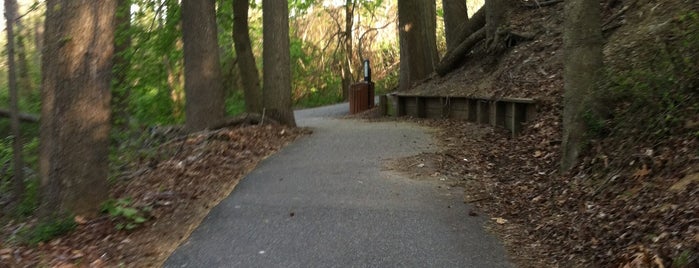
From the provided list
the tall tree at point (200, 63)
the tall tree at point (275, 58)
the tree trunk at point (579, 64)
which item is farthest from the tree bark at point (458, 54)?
the tree trunk at point (579, 64)

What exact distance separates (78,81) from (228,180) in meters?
2.71

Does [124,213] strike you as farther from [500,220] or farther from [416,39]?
[416,39]

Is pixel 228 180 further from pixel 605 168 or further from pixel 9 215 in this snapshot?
pixel 605 168

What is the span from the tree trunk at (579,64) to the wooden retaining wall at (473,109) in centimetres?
263

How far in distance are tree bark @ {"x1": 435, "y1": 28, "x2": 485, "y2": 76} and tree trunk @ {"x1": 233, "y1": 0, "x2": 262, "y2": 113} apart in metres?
4.93

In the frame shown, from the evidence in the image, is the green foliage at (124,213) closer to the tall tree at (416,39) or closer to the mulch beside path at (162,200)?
the mulch beside path at (162,200)

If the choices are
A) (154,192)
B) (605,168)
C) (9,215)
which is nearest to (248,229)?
(154,192)

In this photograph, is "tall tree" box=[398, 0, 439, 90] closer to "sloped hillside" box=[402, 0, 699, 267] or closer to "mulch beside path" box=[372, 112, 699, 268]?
"sloped hillside" box=[402, 0, 699, 267]

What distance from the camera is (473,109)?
44.5 feet

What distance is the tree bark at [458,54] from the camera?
16.3 metres

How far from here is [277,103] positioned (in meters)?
13.4

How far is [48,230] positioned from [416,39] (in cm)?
Answer: 1366

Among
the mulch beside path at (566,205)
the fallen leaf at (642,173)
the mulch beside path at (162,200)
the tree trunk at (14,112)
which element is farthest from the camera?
the tree trunk at (14,112)

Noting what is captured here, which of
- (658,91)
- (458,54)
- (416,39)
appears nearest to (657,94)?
(658,91)
